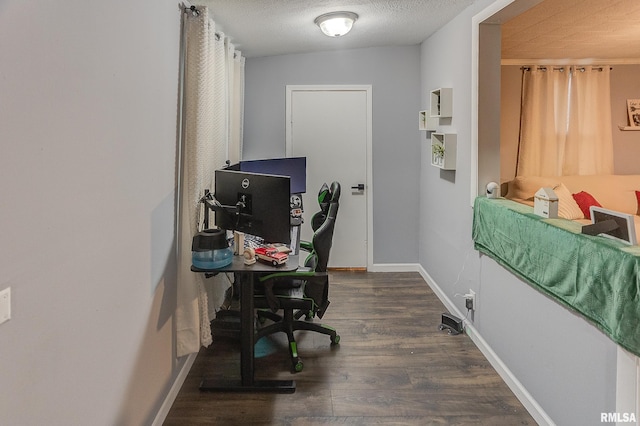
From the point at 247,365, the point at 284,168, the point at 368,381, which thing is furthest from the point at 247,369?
the point at 284,168

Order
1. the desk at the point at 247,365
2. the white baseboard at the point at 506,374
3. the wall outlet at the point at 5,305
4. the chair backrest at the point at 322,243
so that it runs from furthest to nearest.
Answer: the chair backrest at the point at 322,243
the desk at the point at 247,365
the white baseboard at the point at 506,374
the wall outlet at the point at 5,305

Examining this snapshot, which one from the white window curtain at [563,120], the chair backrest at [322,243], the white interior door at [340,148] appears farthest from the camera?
the white interior door at [340,148]

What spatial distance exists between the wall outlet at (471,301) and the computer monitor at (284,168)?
5.87 ft

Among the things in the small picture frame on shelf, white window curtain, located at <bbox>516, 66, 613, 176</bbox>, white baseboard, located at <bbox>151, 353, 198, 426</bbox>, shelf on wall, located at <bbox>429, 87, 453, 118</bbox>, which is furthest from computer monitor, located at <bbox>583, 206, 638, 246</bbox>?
the small picture frame on shelf

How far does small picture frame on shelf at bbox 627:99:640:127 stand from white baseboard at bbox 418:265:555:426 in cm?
300

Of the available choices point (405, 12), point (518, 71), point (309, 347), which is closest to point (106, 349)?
point (309, 347)

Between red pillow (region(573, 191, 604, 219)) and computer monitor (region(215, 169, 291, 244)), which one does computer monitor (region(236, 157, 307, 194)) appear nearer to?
computer monitor (region(215, 169, 291, 244))

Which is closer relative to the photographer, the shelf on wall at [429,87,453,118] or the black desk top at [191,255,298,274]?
the black desk top at [191,255,298,274]

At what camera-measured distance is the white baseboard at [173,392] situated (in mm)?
2432

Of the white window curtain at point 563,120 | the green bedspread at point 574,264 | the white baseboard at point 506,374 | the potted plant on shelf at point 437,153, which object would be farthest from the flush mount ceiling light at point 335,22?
the white baseboard at point 506,374

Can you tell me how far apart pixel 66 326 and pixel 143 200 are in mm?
822

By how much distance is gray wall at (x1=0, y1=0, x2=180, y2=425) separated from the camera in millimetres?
1233

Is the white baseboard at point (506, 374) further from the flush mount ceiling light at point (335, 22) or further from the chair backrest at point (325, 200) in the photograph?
the flush mount ceiling light at point (335, 22)

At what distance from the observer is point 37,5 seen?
4.29 ft
